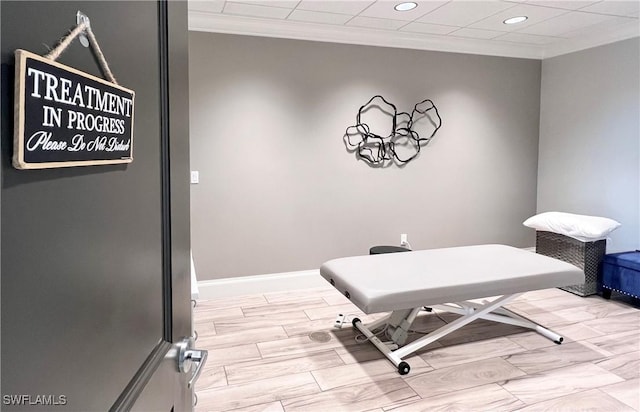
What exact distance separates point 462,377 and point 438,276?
1.98 feet

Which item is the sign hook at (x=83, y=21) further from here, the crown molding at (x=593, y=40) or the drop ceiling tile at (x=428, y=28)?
the crown molding at (x=593, y=40)

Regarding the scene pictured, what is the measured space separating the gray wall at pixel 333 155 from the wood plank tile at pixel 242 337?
0.89 metres

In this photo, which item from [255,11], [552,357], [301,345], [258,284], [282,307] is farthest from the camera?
[258,284]

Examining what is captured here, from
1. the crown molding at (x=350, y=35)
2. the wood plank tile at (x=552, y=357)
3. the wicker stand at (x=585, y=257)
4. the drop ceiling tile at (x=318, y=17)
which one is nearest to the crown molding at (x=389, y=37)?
the crown molding at (x=350, y=35)

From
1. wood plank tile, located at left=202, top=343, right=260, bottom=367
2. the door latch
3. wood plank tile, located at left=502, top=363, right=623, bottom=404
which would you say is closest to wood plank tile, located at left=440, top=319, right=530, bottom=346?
wood plank tile, located at left=502, top=363, right=623, bottom=404

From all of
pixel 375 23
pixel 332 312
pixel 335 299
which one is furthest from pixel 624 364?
pixel 375 23

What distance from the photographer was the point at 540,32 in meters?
4.02

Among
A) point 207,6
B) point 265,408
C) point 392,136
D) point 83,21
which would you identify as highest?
point 207,6

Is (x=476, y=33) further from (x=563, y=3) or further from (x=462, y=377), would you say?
(x=462, y=377)

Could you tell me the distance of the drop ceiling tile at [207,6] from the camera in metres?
3.18

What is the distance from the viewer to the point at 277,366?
2607 millimetres

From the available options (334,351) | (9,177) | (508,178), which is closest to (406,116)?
(508,178)

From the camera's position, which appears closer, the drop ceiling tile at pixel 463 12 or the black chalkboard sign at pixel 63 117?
the black chalkboard sign at pixel 63 117

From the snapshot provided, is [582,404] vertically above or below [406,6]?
below
